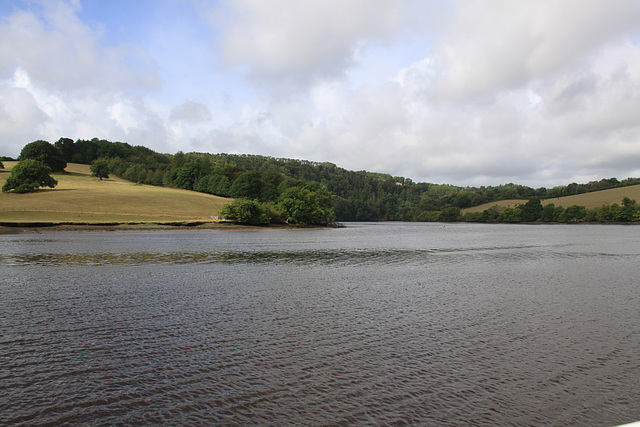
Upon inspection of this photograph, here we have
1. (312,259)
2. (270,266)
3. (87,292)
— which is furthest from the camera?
(312,259)

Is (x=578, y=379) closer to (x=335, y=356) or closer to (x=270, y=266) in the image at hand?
(x=335, y=356)

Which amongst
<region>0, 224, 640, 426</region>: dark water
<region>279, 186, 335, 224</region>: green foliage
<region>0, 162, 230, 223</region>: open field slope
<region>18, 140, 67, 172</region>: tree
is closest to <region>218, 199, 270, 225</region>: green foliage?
<region>0, 162, 230, 223</region>: open field slope

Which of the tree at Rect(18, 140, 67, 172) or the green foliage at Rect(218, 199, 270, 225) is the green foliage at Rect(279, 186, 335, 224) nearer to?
the green foliage at Rect(218, 199, 270, 225)

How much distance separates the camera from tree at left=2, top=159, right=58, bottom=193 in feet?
372

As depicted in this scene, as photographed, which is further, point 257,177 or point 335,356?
point 257,177

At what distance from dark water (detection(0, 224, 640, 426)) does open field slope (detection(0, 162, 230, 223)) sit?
7552 cm

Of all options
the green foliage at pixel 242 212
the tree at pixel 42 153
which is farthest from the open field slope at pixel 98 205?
the tree at pixel 42 153

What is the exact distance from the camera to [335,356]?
13094 millimetres

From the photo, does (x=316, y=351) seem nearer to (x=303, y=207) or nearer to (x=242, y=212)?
(x=242, y=212)

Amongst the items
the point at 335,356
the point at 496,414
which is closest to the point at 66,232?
the point at 335,356

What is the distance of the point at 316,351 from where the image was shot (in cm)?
1354

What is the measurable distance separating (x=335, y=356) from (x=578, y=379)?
662cm

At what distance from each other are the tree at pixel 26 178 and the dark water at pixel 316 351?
346 feet

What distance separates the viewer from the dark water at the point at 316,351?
9.59 meters
